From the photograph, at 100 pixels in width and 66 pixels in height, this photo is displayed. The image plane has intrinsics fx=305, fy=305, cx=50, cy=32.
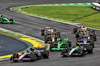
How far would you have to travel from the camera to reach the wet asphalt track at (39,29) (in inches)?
941

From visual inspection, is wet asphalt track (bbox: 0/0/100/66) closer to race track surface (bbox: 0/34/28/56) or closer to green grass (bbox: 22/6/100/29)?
race track surface (bbox: 0/34/28/56)

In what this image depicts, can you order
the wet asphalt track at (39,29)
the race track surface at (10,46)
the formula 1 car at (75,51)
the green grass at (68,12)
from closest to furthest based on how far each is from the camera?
1. the wet asphalt track at (39,29)
2. the formula 1 car at (75,51)
3. the race track surface at (10,46)
4. the green grass at (68,12)

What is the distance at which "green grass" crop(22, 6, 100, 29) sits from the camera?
181ft

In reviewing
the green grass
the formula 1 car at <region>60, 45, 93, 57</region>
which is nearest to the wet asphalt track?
the formula 1 car at <region>60, 45, 93, 57</region>

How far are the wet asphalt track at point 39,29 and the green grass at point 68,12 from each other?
470 centimetres

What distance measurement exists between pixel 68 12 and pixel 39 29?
1920cm

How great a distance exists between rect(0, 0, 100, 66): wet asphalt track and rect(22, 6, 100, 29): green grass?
185 inches

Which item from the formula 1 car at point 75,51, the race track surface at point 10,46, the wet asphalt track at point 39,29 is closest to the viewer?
the wet asphalt track at point 39,29

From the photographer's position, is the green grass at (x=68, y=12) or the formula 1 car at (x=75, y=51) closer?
the formula 1 car at (x=75, y=51)

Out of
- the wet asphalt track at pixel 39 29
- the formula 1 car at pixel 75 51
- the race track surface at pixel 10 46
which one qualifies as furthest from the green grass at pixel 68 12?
the formula 1 car at pixel 75 51

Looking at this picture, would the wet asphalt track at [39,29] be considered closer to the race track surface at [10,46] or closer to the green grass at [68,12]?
the race track surface at [10,46]

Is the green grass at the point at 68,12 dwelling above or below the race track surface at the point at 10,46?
above

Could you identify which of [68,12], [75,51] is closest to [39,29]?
[68,12]

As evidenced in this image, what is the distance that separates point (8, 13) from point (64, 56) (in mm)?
36444
